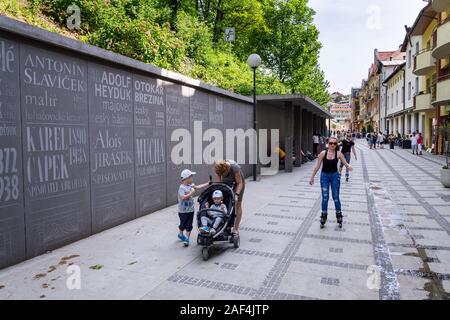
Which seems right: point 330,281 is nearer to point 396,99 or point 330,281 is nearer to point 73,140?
point 73,140

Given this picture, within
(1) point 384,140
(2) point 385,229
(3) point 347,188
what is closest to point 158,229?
(2) point 385,229

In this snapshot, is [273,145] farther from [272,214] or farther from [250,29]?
[250,29]

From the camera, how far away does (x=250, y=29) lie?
3055cm

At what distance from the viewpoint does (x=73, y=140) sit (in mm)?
6332

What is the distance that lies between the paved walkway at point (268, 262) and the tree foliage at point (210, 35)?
5467mm

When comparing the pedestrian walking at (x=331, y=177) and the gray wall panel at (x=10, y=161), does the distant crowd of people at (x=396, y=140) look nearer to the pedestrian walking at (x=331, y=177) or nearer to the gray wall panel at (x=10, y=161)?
the pedestrian walking at (x=331, y=177)

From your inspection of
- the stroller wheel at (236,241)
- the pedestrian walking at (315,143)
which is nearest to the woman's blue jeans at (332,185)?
the stroller wheel at (236,241)

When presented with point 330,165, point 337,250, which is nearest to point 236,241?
point 337,250

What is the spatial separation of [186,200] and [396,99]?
4902 centimetres

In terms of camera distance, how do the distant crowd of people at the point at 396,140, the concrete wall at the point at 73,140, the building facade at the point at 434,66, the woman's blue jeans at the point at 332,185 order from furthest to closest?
the distant crowd of people at the point at 396,140 < the building facade at the point at 434,66 < the woman's blue jeans at the point at 332,185 < the concrete wall at the point at 73,140

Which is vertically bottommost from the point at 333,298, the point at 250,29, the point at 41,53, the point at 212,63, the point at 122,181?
the point at 333,298

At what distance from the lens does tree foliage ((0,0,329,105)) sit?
1059 cm

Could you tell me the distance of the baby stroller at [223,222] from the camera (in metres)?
5.57
